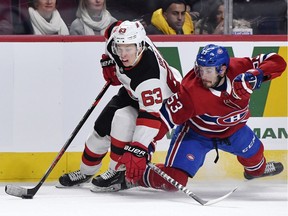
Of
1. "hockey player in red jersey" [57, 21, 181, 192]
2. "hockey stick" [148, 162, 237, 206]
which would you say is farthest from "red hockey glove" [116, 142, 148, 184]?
"hockey stick" [148, 162, 237, 206]

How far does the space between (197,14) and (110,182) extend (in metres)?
1.19

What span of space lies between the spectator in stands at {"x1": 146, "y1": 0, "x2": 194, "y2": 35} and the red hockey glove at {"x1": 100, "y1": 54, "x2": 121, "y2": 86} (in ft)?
1.75

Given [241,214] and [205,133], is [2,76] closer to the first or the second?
[205,133]

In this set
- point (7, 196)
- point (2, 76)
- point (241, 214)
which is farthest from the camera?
point (2, 76)

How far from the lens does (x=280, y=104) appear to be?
5.63 meters

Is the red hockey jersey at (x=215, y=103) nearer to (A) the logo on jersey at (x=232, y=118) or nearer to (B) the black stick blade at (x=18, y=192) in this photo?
(A) the logo on jersey at (x=232, y=118)

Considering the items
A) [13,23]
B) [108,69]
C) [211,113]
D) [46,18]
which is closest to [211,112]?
[211,113]

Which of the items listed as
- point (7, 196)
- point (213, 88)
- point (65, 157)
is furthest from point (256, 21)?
point (7, 196)

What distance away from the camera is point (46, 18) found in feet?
18.1

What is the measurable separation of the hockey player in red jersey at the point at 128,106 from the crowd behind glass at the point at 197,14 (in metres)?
0.38

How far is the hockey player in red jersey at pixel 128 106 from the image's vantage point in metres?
4.81

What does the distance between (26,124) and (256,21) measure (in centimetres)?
148

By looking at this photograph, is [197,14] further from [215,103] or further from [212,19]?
[215,103]

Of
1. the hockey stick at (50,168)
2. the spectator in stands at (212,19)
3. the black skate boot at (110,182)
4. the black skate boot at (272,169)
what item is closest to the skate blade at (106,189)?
the black skate boot at (110,182)
